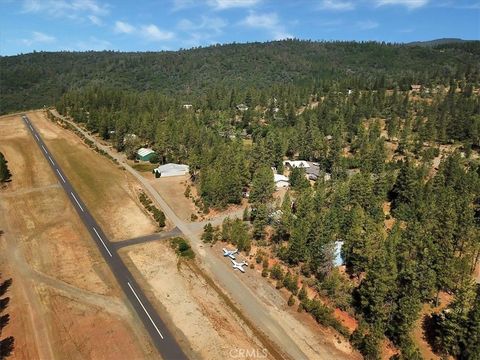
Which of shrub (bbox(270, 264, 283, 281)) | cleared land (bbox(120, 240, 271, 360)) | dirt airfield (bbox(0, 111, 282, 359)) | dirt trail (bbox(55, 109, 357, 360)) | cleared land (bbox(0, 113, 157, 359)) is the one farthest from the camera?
shrub (bbox(270, 264, 283, 281))

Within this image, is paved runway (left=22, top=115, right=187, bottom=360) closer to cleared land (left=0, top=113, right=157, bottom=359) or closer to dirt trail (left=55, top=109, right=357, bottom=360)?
cleared land (left=0, top=113, right=157, bottom=359)

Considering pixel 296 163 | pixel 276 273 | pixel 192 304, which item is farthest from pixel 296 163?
pixel 192 304

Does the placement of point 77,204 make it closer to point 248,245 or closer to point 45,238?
point 45,238

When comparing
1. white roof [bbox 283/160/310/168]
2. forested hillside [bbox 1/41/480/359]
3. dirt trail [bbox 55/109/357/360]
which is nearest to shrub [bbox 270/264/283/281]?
forested hillside [bbox 1/41/480/359]

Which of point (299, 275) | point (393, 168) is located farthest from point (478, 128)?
point (299, 275)

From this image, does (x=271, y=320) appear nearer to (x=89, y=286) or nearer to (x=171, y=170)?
(x=89, y=286)
